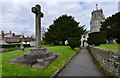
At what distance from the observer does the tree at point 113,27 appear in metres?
44.2

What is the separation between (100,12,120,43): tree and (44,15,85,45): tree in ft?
23.8

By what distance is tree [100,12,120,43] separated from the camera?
44.2 metres

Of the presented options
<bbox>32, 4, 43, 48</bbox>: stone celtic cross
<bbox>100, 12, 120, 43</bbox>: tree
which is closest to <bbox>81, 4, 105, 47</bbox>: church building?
<bbox>100, 12, 120, 43</bbox>: tree

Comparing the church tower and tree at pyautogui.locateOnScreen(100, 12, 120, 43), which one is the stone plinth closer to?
tree at pyautogui.locateOnScreen(100, 12, 120, 43)

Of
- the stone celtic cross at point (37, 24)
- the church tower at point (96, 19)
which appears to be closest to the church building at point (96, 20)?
the church tower at point (96, 19)

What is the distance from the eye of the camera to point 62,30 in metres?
47.8

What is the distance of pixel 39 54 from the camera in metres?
12.7

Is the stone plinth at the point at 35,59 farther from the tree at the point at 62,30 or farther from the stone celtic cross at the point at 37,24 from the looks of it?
the tree at the point at 62,30

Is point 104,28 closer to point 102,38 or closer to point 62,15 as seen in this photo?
point 62,15

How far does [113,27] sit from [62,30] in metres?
13.3

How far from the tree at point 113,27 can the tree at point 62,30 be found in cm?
724

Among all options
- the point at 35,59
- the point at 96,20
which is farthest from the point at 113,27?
the point at 35,59

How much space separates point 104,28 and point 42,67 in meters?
42.2

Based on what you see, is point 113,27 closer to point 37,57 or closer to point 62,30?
point 62,30
